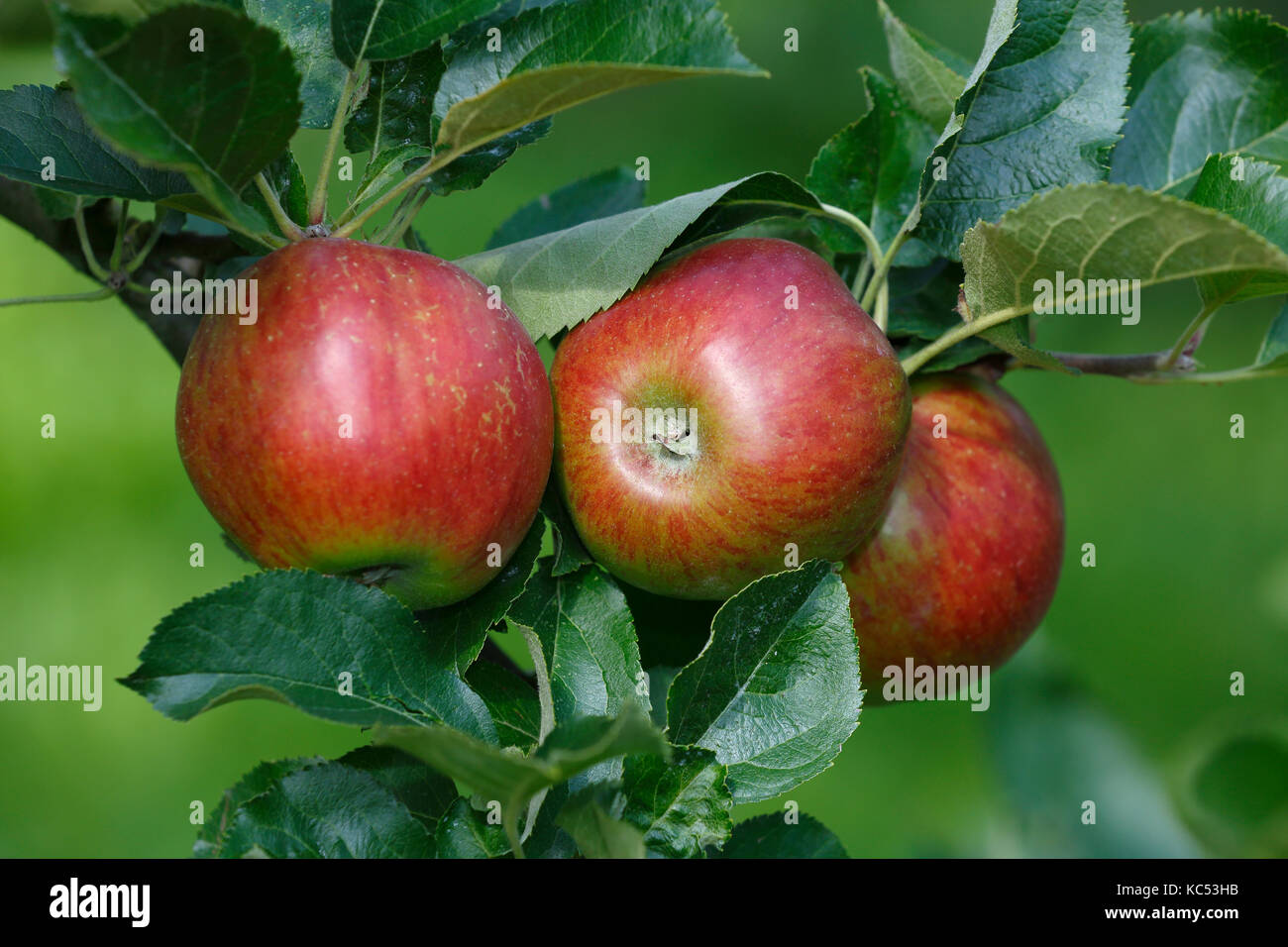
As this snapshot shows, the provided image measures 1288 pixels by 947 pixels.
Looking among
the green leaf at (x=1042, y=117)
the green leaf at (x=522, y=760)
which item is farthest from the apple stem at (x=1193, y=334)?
the green leaf at (x=522, y=760)

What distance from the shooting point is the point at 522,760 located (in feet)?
1.77

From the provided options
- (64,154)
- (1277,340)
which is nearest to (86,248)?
(64,154)

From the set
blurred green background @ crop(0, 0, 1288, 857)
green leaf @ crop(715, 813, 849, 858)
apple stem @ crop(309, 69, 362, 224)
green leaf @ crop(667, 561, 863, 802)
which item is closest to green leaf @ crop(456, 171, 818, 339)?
apple stem @ crop(309, 69, 362, 224)

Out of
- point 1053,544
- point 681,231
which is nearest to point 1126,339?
point 1053,544

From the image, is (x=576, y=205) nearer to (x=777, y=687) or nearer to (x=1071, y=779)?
(x=777, y=687)

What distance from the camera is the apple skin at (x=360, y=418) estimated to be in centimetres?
61

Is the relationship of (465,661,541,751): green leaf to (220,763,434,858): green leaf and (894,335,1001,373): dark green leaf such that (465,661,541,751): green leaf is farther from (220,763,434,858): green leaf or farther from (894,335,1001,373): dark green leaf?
(894,335,1001,373): dark green leaf

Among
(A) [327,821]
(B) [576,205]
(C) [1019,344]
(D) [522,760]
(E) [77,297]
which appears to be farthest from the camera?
(B) [576,205]

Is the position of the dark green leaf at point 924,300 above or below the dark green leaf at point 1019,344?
above

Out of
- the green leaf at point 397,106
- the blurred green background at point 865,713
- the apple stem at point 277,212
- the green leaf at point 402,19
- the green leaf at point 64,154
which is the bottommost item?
the blurred green background at point 865,713

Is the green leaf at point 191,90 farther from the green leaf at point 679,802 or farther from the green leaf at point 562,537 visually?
the green leaf at point 679,802

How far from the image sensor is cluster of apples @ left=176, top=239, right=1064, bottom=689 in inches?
24.4

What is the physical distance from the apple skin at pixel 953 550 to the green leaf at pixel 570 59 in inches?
13.7

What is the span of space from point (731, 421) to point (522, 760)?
26 centimetres
